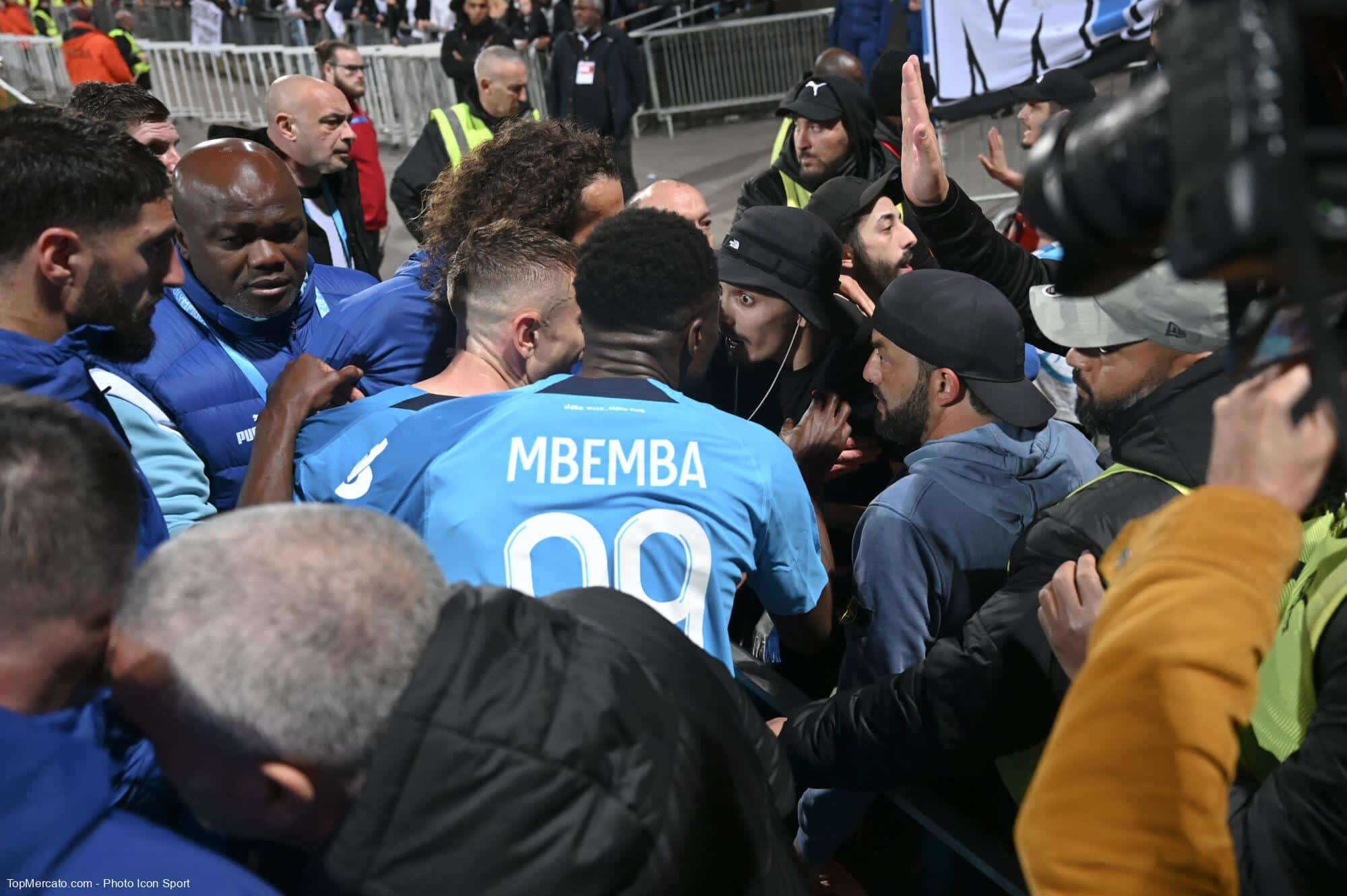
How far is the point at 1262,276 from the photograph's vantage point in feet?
2.88

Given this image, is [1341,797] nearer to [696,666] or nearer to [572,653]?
Result: [696,666]

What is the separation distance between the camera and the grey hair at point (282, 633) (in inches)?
45.3

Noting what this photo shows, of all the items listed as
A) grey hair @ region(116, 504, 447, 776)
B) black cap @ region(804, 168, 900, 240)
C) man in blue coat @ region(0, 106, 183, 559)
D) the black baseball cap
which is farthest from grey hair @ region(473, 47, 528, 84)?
grey hair @ region(116, 504, 447, 776)

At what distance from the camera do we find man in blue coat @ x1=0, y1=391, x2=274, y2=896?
1168mm

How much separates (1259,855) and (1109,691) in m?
0.61

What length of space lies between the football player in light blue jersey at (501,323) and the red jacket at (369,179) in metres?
4.44

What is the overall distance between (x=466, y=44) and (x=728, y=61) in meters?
6.07

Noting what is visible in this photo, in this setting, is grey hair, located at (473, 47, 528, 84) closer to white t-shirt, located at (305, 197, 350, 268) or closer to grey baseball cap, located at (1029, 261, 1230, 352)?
white t-shirt, located at (305, 197, 350, 268)

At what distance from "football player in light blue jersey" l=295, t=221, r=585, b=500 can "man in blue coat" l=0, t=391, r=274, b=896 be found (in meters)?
1.23

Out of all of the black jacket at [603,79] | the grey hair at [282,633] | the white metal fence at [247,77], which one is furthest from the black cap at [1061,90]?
the white metal fence at [247,77]

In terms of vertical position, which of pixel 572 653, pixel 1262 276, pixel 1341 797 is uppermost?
pixel 1262 276

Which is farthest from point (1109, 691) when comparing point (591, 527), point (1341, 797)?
point (591, 527)

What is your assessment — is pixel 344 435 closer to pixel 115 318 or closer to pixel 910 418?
pixel 115 318

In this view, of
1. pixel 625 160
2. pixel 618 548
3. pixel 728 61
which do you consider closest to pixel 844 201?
pixel 618 548
